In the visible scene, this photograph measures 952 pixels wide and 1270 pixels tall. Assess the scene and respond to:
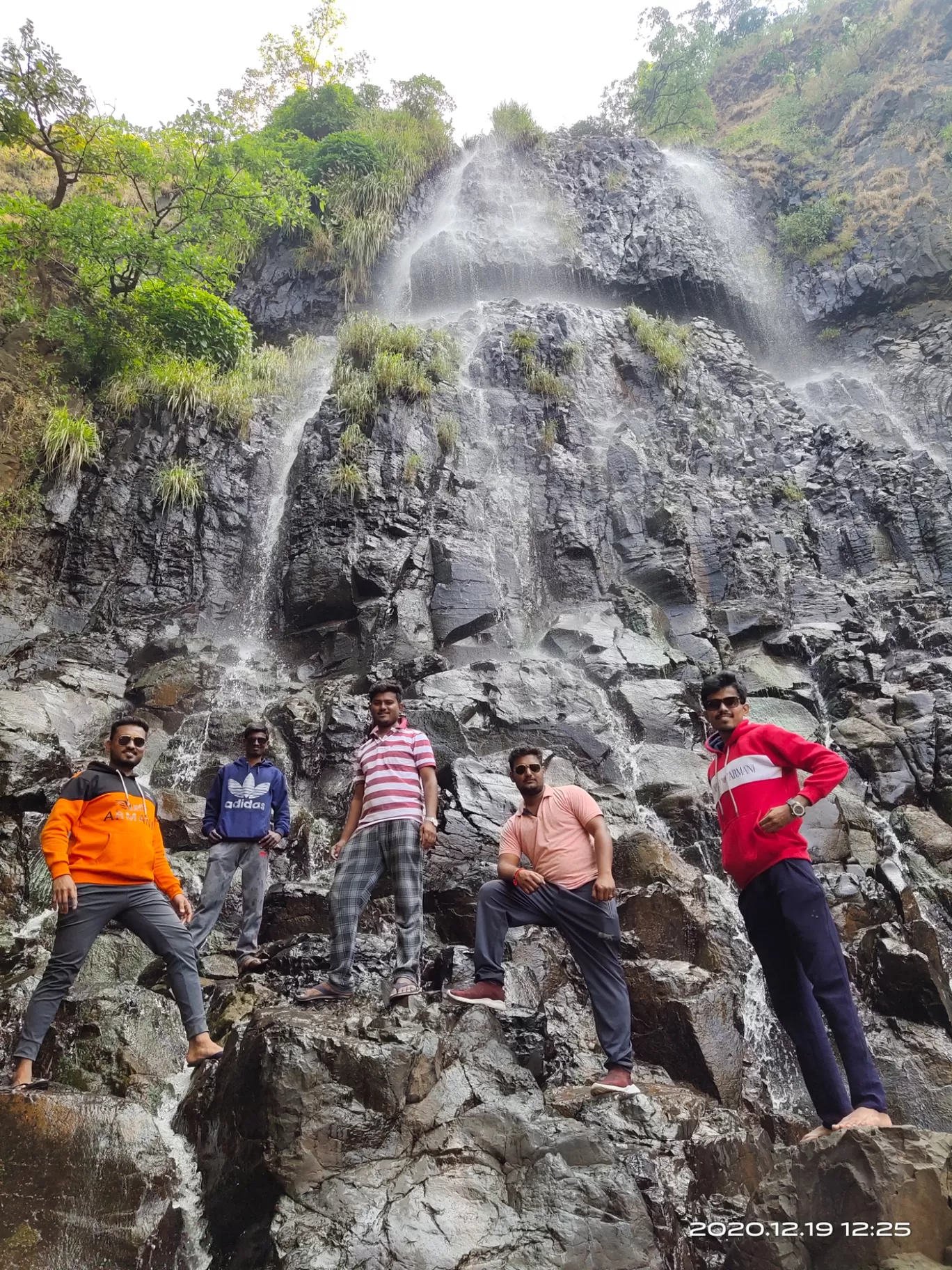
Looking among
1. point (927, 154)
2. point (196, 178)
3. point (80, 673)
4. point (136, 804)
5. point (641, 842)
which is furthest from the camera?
point (927, 154)

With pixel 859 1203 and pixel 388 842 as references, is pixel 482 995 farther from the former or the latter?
pixel 859 1203

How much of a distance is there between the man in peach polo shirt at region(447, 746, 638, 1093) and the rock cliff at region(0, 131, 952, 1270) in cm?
21

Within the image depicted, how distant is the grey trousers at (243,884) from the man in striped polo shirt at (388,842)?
1.22 meters

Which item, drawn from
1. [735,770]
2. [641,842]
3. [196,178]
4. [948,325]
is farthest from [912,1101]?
[948,325]

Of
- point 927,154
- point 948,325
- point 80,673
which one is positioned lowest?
point 80,673

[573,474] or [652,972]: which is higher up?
[573,474]

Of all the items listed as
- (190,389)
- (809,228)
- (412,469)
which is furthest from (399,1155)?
(809,228)

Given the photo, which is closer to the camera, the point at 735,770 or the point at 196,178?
the point at 735,770

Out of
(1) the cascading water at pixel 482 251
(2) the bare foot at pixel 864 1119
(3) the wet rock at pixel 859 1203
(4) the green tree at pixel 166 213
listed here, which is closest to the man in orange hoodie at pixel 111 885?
(3) the wet rock at pixel 859 1203

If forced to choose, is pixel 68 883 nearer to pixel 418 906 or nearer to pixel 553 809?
pixel 418 906

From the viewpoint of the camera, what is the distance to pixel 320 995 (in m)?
4.11

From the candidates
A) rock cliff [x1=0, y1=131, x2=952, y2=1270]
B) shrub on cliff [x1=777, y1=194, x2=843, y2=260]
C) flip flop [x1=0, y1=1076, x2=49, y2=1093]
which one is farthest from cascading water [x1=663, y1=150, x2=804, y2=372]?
flip flop [x1=0, y1=1076, x2=49, y2=1093]

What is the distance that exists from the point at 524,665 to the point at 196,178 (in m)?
11.1

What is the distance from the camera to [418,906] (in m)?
4.30
